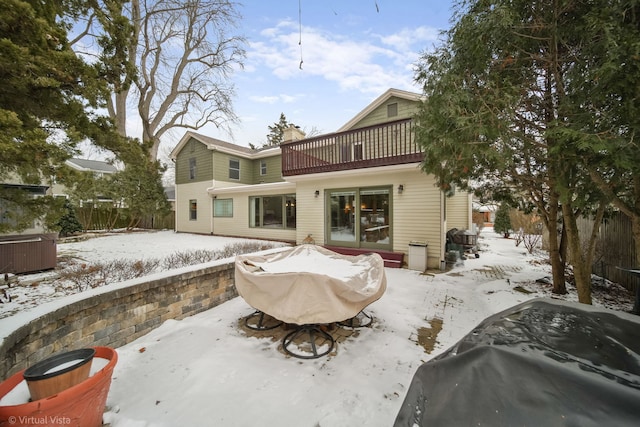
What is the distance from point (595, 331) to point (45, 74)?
5364 millimetres

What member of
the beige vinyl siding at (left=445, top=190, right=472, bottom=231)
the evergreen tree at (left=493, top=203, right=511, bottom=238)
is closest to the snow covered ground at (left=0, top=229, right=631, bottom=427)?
the beige vinyl siding at (left=445, top=190, right=472, bottom=231)

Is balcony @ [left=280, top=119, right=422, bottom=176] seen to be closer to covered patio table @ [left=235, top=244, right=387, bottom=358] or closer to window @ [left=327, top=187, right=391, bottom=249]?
window @ [left=327, top=187, right=391, bottom=249]

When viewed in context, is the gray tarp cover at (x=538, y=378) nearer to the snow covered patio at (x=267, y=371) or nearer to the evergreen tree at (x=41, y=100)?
the snow covered patio at (x=267, y=371)

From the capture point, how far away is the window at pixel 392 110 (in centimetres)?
972

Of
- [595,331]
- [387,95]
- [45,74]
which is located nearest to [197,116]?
[387,95]

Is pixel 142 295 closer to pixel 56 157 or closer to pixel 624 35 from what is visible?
pixel 56 157

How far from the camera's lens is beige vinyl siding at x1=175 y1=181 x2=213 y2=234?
13961 mm

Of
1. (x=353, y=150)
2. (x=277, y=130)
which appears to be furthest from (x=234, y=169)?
(x=277, y=130)

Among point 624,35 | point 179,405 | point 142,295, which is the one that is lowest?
point 179,405

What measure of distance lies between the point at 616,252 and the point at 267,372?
746 centimetres

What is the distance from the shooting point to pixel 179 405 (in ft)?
6.97

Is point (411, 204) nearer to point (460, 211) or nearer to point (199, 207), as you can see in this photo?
point (460, 211)

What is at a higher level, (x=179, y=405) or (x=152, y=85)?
(x=152, y=85)

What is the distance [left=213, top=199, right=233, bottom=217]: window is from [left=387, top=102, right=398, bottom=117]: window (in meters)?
8.64
